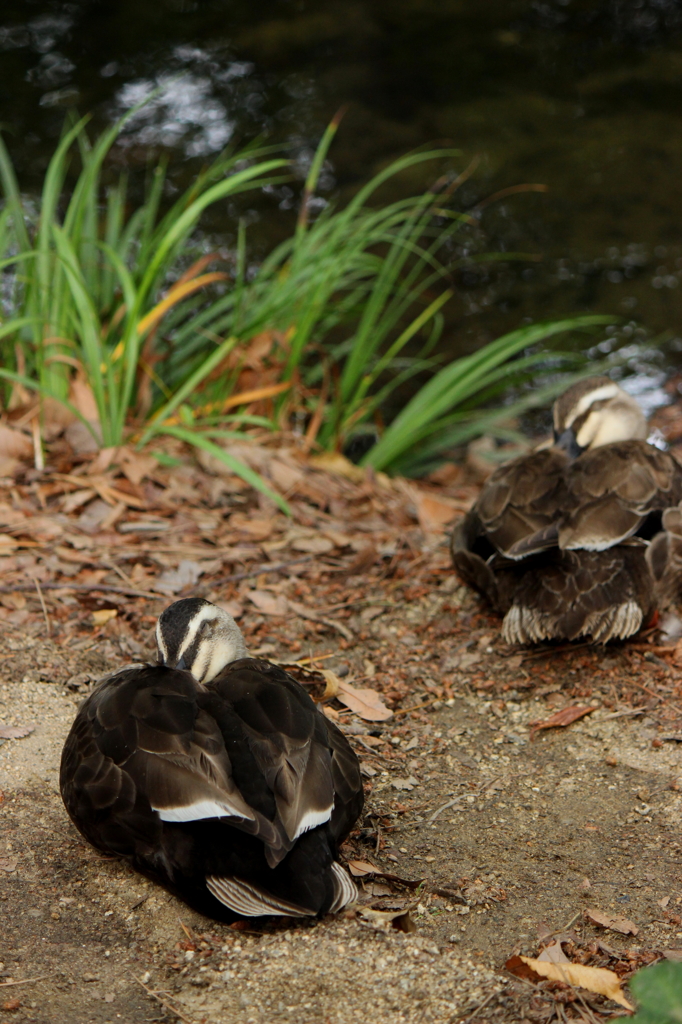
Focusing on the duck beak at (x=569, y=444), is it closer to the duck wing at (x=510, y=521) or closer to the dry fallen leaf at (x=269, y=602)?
the duck wing at (x=510, y=521)

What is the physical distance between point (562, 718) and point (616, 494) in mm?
868

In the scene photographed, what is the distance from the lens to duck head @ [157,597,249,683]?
3.18 meters

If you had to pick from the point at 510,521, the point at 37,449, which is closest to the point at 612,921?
the point at 510,521

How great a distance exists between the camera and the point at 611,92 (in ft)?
36.8

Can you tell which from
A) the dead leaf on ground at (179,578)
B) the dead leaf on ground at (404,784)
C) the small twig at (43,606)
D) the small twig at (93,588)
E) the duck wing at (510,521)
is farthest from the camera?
the dead leaf on ground at (179,578)

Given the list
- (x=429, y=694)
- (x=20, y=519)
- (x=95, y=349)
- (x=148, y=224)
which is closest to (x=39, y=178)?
(x=148, y=224)

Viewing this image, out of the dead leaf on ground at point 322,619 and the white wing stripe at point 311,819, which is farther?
the dead leaf on ground at point 322,619

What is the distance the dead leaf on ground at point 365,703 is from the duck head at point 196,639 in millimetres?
470

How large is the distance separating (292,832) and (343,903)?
0.24 metres

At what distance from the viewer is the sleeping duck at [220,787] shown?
2.55 m

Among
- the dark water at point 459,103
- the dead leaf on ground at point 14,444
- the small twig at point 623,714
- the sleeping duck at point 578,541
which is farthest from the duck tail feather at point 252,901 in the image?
the dark water at point 459,103

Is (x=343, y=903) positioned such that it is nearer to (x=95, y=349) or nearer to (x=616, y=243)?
(x=95, y=349)

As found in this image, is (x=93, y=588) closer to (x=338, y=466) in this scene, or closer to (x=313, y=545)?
(x=313, y=545)

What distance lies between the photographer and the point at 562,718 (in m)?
3.57
